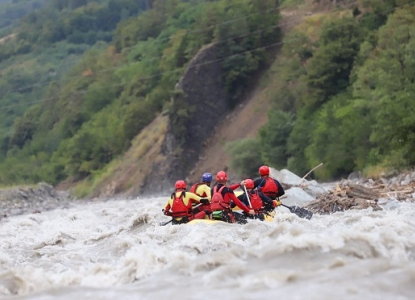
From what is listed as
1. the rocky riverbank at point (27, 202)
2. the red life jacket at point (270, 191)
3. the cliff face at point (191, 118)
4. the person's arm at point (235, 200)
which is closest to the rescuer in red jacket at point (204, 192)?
the person's arm at point (235, 200)

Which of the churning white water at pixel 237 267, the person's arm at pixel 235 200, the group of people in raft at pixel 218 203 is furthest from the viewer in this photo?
the person's arm at pixel 235 200

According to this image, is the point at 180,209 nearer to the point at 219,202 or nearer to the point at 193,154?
the point at 219,202

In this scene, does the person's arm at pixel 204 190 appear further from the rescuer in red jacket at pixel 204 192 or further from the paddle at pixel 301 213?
the paddle at pixel 301 213

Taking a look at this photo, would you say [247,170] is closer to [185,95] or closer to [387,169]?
[185,95]

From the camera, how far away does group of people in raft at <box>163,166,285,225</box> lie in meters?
17.6

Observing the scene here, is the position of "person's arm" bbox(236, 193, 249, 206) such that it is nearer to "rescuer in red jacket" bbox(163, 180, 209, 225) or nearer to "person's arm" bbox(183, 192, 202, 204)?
"rescuer in red jacket" bbox(163, 180, 209, 225)

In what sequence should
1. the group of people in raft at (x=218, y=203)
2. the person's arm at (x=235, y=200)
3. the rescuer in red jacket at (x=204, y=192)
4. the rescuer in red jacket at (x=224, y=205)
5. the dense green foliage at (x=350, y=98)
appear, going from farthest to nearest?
1. the dense green foliage at (x=350, y=98)
2. the rescuer in red jacket at (x=204, y=192)
3. the person's arm at (x=235, y=200)
4. the group of people in raft at (x=218, y=203)
5. the rescuer in red jacket at (x=224, y=205)

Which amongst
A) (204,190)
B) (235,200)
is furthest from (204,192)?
(235,200)

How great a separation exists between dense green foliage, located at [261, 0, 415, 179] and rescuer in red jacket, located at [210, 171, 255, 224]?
15.9m

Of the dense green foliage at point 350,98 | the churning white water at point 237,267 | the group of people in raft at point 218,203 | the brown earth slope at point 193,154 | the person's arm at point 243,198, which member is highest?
the churning white water at point 237,267

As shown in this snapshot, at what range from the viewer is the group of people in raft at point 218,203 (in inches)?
693

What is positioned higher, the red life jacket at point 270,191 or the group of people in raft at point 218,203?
the group of people in raft at point 218,203

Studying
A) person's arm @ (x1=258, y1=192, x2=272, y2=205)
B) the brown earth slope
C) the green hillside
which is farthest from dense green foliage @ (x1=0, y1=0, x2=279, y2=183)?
person's arm @ (x1=258, y1=192, x2=272, y2=205)

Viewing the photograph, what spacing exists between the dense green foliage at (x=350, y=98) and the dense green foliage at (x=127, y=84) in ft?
21.4
